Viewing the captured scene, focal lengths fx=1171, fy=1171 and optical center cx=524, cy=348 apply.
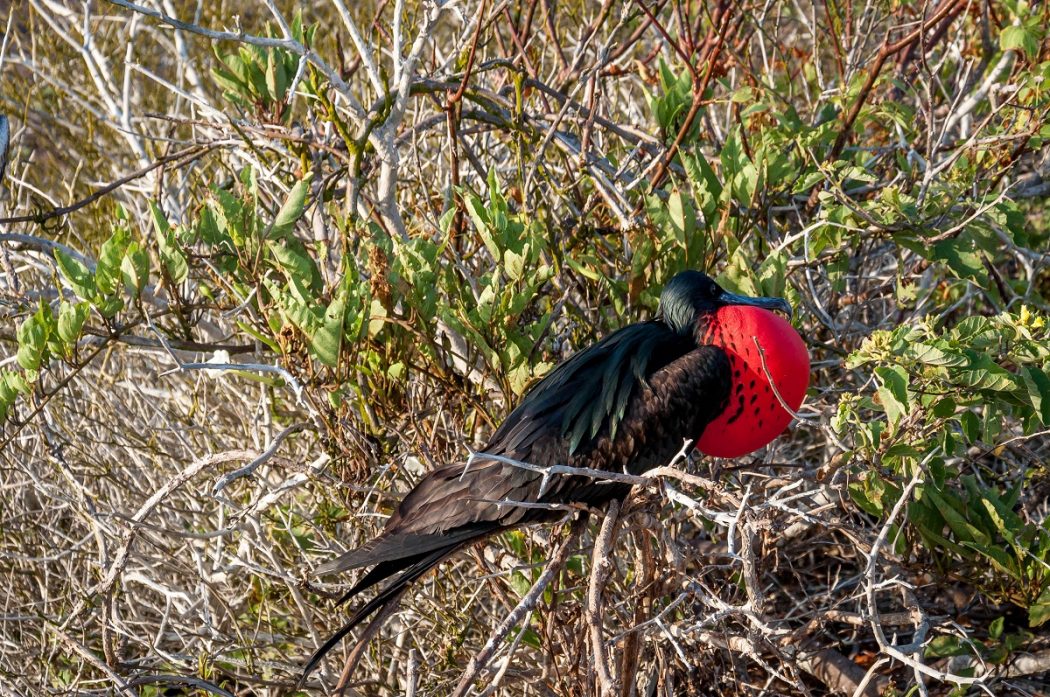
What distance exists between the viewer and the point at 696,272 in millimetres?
1986

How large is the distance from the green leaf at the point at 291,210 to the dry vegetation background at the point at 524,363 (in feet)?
0.05

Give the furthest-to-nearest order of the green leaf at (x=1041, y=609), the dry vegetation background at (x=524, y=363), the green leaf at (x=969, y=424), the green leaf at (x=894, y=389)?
the green leaf at (x=1041, y=609)
the dry vegetation background at (x=524, y=363)
the green leaf at (x=969, y=424)
the green leaf at (x=894, y=389)

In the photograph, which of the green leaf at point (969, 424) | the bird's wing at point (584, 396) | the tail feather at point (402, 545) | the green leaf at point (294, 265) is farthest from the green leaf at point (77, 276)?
the green leaf at point (969, 424)

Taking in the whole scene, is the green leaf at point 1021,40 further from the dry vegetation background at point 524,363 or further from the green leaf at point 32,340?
the green leaf at point 32,340

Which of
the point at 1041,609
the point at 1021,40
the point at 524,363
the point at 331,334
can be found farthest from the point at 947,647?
the point at 331,334

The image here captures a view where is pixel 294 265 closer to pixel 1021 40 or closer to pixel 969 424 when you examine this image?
pixel 969 424

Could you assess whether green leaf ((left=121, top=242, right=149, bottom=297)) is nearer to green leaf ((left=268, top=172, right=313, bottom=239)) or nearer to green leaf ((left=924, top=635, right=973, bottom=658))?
green leaf ((left=268, top=172, right=313, bottom=239))

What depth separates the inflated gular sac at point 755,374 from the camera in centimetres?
187

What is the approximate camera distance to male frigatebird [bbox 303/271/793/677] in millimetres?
1857

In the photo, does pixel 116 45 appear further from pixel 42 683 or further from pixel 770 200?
pixel 770 200

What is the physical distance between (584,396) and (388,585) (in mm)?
434

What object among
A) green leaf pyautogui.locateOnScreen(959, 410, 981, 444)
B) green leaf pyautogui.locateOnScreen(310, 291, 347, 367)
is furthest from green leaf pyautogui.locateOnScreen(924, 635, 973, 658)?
green leaf pyautogui.locateOnScreen(310, 291, 347, 367)

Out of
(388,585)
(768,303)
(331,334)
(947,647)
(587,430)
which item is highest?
(331,334)

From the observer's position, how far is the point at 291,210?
1.88 metres
